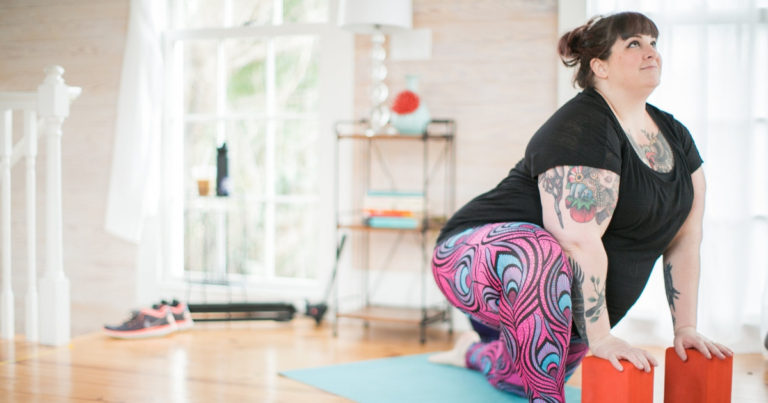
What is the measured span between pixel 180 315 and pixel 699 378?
234 centimetres

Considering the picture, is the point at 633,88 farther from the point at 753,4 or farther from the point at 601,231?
the point at 753,4

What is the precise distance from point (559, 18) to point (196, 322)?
2193 mm

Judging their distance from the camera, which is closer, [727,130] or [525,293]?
[525,293]

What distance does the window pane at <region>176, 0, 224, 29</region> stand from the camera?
4.11 m

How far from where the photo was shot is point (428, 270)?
358 cm

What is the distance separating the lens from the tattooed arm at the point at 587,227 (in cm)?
168

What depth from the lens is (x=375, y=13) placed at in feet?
10.5

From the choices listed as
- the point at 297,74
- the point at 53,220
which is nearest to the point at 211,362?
the point at 53,220

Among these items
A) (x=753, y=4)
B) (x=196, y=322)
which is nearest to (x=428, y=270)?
(x=196, y=322)

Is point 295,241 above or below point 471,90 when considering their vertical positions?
below

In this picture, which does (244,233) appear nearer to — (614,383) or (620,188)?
(620,188)

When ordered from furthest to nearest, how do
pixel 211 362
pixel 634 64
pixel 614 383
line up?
pixel 211 362 < pixel 634 64 < pixel 614 383

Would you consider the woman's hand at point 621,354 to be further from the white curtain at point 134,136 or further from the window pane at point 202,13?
the window pane at point 202,13

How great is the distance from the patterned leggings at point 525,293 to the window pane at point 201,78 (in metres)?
2.86
